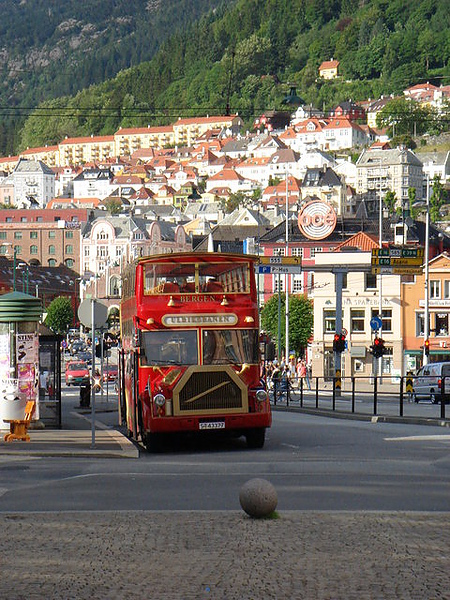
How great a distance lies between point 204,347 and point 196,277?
1.52m

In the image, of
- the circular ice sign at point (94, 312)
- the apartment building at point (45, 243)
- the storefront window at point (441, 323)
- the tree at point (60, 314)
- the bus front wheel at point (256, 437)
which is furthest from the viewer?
the apartment building at point (45, 243)

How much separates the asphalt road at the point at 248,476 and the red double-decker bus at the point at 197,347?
66 centimetres

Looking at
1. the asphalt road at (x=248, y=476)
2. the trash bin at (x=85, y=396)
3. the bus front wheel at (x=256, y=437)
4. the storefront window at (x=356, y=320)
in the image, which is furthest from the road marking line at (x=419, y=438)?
the storefront window at (x=356, y=320)

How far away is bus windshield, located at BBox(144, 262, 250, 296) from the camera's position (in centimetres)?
2358

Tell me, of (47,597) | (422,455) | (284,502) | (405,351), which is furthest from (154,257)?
(405,351)

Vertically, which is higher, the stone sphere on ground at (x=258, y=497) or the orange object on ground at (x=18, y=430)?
the stone sphere on ground at (x=258, y=497)

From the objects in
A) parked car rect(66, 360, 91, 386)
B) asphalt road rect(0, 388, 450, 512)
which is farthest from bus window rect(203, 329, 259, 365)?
parked car rect(66, 360, 91, 386)

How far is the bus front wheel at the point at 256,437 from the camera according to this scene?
77.7 ft

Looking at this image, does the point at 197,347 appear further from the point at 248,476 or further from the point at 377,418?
the point at 377,418

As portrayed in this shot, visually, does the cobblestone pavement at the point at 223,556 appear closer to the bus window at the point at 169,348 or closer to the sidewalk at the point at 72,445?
the sidewalk at the point at 72,445

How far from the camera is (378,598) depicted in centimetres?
912

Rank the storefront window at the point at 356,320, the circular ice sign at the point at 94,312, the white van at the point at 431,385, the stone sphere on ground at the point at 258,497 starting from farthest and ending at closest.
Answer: the storefront window at the point at 356,320, the white van at the point at 431,385, the circular ice sign at the point at 94,312, the stone sphere on ground at the point at 258,497

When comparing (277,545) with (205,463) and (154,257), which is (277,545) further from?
(154,257)

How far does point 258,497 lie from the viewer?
12.5m
